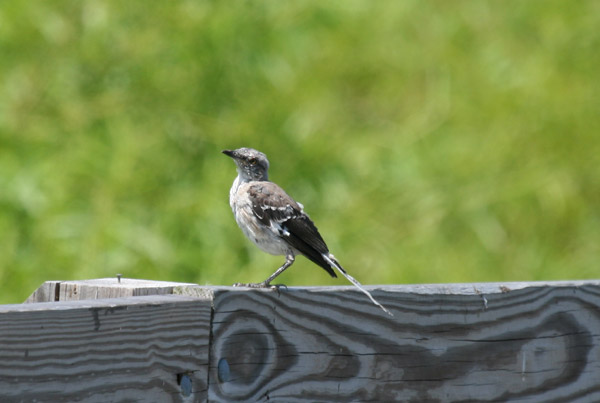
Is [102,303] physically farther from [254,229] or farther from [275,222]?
[254,229]

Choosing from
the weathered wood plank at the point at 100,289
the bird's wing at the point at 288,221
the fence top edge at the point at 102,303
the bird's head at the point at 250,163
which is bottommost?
the fence top edge at the point at 102,303

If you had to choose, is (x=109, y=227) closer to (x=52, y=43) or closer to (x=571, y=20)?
(x=52, y=43)

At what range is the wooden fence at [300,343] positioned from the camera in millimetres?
1838

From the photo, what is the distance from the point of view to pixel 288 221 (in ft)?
12.5

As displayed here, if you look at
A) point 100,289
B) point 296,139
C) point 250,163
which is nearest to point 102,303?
point 100,289

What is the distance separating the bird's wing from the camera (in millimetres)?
3703

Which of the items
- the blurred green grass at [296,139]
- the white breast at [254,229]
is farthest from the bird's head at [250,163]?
the blurred green grass at [296,139]

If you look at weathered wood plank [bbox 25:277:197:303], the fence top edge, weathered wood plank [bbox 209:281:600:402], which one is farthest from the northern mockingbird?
the fence top edge

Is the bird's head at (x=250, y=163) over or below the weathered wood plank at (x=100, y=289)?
over

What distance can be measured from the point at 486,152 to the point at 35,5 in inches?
112

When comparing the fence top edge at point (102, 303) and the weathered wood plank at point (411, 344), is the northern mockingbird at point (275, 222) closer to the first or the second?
the weathered wood plank at point (411, 344)

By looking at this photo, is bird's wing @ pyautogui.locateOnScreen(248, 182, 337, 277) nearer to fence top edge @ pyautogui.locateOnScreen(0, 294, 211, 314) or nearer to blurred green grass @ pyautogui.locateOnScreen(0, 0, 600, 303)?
blurred green grass @ pyautogui.locateOnScreen(0, 0, 600, 303)

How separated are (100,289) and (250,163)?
2097 millimetres

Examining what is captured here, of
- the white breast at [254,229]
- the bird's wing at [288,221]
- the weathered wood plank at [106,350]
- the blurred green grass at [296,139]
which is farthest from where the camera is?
the blurred green grass at [296,139]
